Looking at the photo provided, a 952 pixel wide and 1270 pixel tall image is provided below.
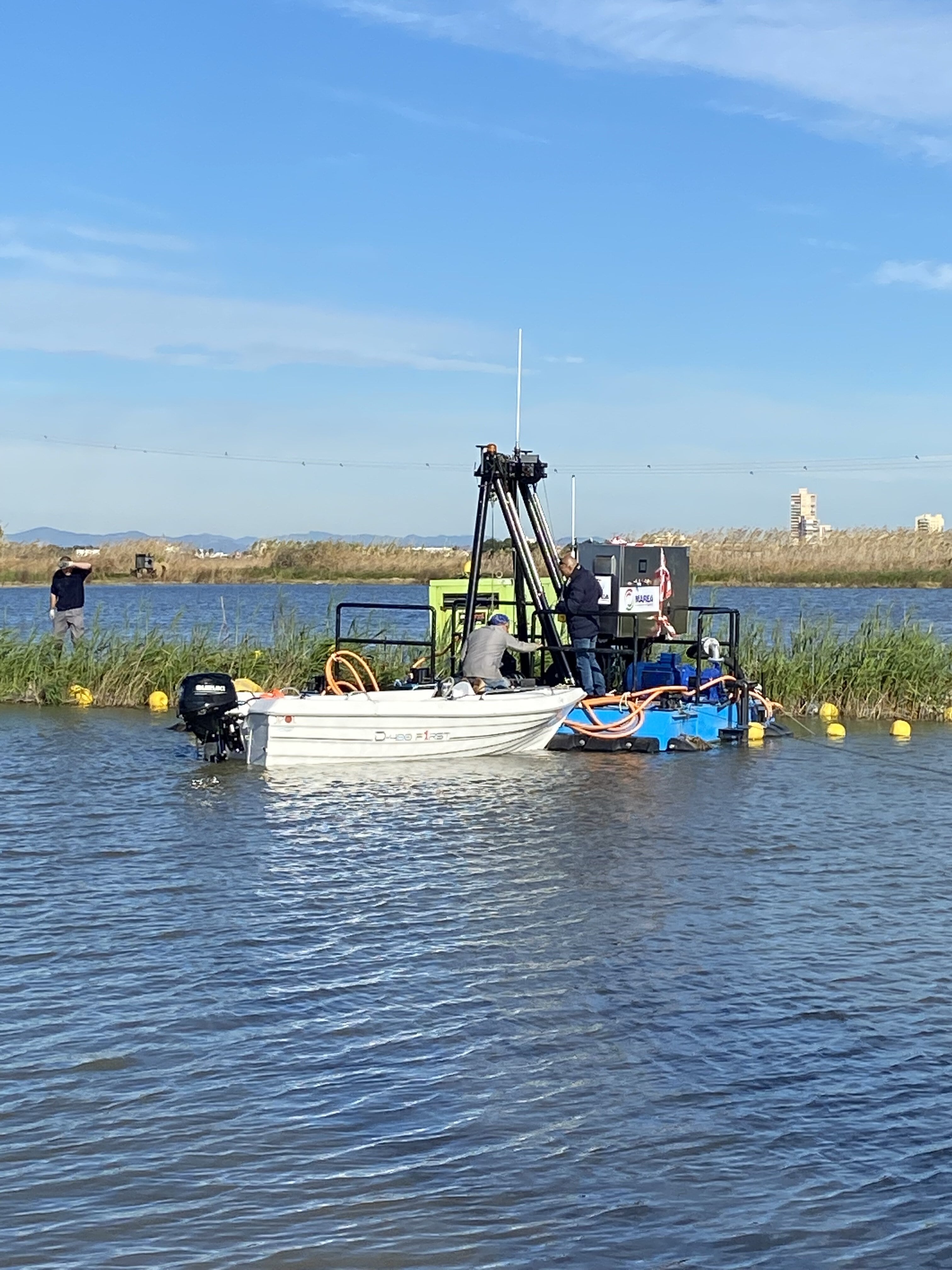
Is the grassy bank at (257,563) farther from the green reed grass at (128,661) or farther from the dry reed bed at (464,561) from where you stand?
the green reed grass at (128,661)

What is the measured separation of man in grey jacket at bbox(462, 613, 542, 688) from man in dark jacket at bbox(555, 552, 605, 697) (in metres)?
0.91

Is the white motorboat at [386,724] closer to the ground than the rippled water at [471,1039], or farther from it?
farther from it

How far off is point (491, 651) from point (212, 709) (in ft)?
9.88

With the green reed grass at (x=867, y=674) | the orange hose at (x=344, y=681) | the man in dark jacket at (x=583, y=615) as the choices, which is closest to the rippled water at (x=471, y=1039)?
the orange hose at (x=344, y=681)

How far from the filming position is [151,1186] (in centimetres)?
566

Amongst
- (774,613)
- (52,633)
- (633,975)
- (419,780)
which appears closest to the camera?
(633,975)

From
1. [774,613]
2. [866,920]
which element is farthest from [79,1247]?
[774,613]

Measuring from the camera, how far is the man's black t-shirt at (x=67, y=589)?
72.3 ft

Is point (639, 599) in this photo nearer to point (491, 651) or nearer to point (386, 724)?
point (491, 651)

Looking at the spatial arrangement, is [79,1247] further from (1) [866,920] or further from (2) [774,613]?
(2) [774,613]

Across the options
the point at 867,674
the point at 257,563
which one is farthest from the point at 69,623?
the point at 257,563

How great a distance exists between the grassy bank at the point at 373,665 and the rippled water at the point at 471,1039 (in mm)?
7570

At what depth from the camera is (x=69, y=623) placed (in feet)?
73.3

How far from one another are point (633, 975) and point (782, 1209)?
2.90 metres
